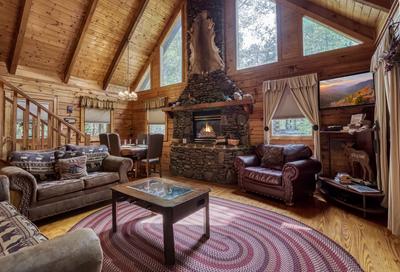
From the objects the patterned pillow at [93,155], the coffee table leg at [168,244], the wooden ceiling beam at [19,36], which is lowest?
the coffee table leg at [168,244]

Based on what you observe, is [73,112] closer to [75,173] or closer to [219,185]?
[75,173]

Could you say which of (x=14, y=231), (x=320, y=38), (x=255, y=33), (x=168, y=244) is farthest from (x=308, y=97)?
(x=14, y=231)

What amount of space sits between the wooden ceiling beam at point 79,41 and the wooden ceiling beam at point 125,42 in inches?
41.7

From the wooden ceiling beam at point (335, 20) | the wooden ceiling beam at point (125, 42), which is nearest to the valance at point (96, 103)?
the wooden ceiling beam at point (125, 42)

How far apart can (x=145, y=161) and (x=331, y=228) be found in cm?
380

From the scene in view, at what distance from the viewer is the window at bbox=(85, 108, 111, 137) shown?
20.8ft

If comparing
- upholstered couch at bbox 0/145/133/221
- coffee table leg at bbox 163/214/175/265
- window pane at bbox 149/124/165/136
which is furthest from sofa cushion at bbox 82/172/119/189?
window pane at bbox 149/124/165/136

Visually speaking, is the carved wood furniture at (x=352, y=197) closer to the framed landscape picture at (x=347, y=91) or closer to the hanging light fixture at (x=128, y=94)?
the framed landscape picture at (x=347, y=91)

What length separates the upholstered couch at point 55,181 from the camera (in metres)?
2.50

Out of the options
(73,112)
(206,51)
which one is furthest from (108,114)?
(206,51)

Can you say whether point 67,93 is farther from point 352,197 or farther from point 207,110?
point 352,197

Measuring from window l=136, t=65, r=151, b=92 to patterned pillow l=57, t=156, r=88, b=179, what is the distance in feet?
14.5

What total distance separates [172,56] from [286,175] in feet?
16.7

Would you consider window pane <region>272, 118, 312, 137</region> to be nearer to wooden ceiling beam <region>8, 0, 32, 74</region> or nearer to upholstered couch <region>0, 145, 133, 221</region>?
upholstered couch <region>0, 145, 133, 221</region>
